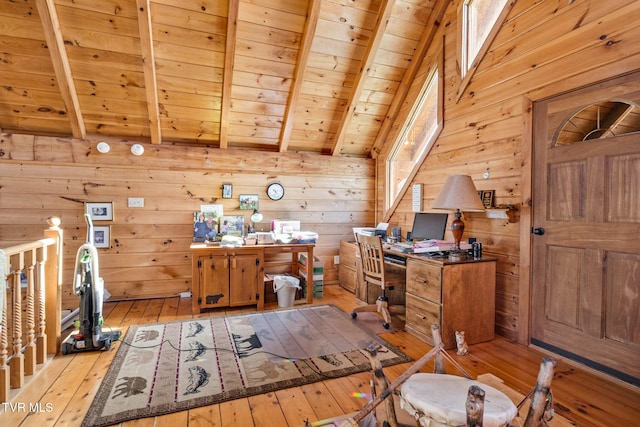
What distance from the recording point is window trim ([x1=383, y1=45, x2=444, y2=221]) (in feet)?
11.6

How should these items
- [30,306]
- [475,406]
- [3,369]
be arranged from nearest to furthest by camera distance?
[475,406] → [3,369] → [30,306]

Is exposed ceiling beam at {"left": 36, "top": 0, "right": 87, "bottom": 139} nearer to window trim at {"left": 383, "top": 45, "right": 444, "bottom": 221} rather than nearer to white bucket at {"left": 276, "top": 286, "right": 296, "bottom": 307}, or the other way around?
white bucket at {"left": 276, "top": 286, "right": 296, "bottom": 307}

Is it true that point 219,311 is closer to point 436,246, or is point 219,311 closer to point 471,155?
point 436,246

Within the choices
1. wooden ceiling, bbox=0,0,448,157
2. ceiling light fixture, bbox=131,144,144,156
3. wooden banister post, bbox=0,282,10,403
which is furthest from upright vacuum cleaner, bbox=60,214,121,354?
wooden ceiling, bbox=0,0,448,157

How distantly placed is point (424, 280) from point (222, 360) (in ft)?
5.50

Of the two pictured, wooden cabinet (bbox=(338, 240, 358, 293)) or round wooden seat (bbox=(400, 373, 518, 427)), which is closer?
round wooden seat (bbox=(400, 373, 518, 427))

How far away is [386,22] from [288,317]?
3083 millimetres

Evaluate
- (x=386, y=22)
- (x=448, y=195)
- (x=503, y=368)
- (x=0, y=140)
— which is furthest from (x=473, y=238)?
(x=0, y=140)

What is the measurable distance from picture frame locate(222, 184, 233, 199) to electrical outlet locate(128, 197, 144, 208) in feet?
3.03

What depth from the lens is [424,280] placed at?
2.74 m

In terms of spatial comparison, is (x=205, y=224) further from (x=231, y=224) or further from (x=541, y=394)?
(x=541, y=394)

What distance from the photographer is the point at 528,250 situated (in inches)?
103

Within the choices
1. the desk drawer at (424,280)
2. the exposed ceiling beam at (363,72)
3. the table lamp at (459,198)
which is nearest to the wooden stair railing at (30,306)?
the desk drawer at (424,280)

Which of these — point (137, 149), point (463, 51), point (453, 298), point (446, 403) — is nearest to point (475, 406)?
point (446, 403)
